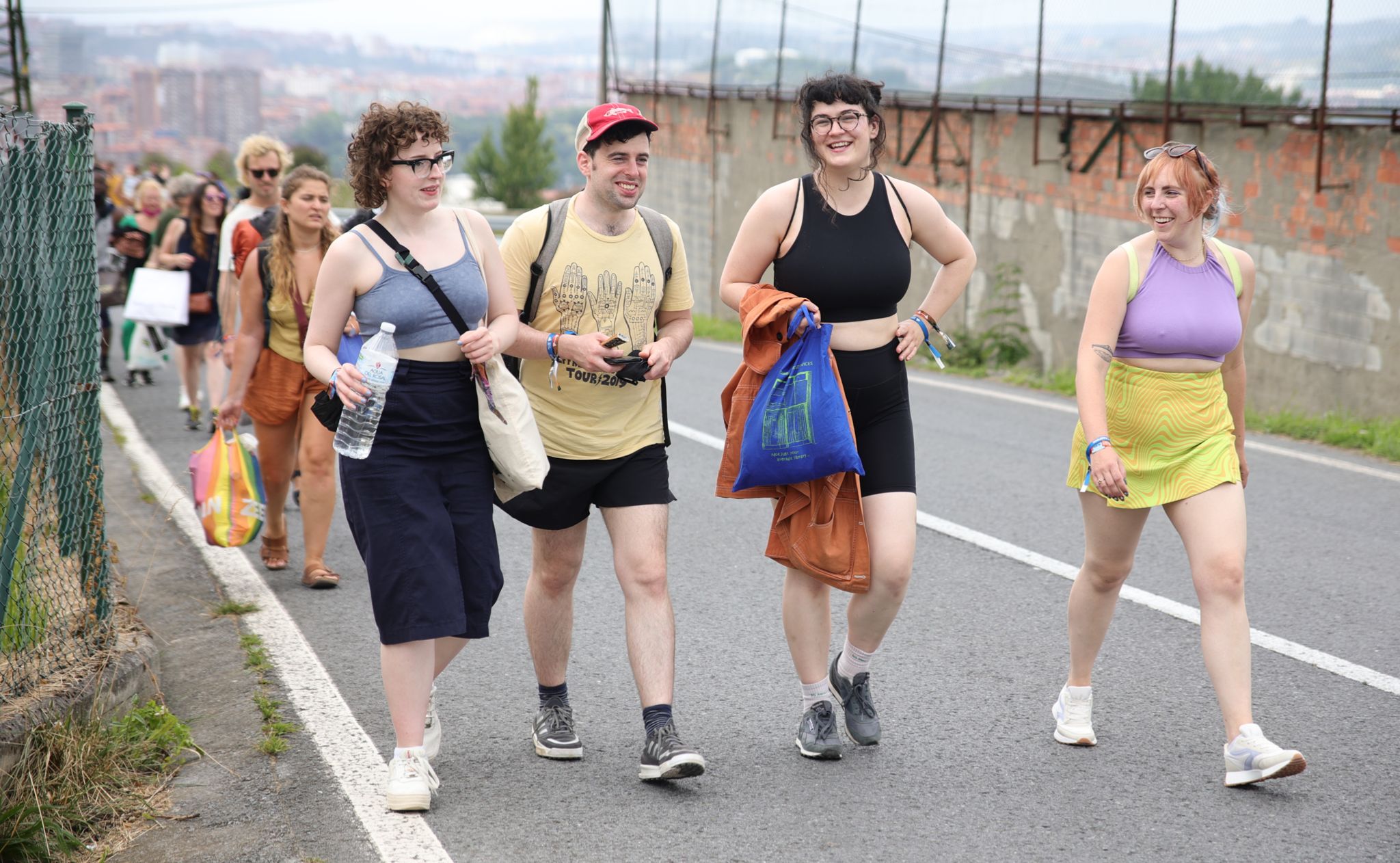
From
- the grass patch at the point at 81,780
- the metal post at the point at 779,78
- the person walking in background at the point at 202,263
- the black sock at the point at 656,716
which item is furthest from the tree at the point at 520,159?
the black sock at the point at 656,716

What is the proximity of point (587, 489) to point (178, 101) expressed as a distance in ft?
694

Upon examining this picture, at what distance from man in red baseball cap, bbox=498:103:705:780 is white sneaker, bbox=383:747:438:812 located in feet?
1.61

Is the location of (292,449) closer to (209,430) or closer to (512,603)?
(512,603)

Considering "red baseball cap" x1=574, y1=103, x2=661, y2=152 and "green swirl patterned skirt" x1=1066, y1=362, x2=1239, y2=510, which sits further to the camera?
"green swirl patterned skirt" x1=1066, y1=362, x2=1239, y2=510

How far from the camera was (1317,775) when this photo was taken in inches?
160

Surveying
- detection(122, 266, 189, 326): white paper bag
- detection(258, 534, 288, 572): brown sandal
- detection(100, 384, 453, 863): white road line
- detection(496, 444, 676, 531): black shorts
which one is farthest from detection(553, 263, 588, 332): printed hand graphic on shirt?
detection(122, 266, 189, 326): white paper bag

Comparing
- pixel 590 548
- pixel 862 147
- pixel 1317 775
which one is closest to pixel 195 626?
pixel 590 548

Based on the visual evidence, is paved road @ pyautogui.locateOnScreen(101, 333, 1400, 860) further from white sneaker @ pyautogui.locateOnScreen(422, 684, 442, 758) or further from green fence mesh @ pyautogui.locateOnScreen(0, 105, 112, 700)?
green fence mesh @ pyautogui.locateOnScreen(0, 105, 112, 700)

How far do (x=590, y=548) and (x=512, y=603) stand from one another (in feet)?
3.11

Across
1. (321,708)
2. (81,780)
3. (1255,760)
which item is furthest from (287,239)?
(1255,760)

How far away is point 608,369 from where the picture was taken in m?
4.11

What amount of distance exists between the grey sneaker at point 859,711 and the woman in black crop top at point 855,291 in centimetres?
1

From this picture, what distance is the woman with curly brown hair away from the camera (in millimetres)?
3934

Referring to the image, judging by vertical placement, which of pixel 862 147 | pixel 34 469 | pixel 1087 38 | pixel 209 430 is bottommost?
pixel 209 430
